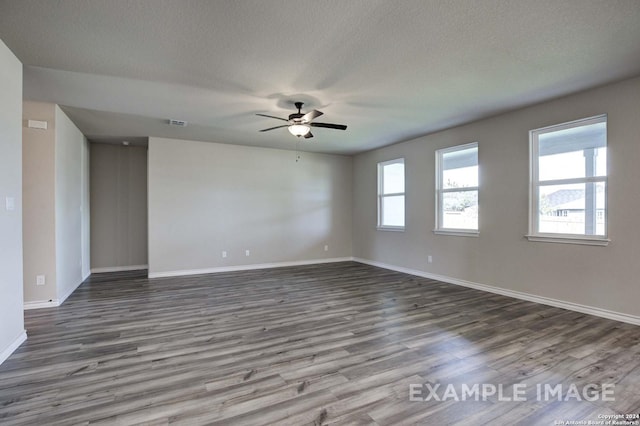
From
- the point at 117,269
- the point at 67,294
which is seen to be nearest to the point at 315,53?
the point at 67,294

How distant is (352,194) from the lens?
8016 millimetres

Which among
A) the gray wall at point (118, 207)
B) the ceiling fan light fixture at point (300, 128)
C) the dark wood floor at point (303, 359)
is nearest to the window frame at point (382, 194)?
the dark wood floor at point (303, 359)

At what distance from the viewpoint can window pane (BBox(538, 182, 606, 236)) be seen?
3.65m

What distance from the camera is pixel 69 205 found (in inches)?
185

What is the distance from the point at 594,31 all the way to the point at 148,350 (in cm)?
458

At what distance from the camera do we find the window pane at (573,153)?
3.65 meters

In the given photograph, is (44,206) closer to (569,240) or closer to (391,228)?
(391,228)

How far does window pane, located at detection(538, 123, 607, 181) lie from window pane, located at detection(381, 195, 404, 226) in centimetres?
276

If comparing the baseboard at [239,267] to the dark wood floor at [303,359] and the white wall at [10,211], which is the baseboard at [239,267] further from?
the white wall at [10,211]

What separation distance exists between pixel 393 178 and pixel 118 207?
5.98m

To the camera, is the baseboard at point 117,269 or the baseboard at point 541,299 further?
the baseboard at point 117,269

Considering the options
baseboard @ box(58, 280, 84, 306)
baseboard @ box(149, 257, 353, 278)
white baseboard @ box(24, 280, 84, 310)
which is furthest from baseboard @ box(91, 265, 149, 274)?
white baseboard @ box(24, 280, 84, 310)

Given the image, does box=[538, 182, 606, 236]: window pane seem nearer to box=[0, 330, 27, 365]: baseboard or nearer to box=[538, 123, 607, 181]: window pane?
box=[538, 123, 607, 181]: window pane

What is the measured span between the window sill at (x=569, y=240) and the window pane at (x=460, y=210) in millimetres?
965
